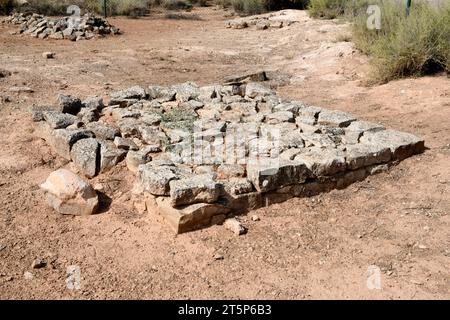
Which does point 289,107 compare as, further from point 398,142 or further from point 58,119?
point 58,119

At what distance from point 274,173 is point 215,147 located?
0.89 metres

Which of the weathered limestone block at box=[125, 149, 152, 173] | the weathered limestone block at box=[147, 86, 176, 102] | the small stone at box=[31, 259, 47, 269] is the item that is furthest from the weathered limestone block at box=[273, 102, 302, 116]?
the small stone at box=[31, 259, 47, 269]

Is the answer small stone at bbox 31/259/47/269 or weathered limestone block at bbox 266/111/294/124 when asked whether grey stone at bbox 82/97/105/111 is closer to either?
weathered limestone block at bbox 266/111/294/124

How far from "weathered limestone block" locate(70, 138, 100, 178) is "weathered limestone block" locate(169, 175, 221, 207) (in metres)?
1.12

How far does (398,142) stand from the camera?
5047mm

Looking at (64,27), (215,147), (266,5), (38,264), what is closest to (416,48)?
(215,147)

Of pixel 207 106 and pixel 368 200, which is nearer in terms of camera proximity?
pixel 368 200

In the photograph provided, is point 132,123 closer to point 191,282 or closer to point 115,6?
point 191,282

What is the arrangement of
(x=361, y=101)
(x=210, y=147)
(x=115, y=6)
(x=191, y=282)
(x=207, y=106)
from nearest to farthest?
(x=191, y=282)
(x=210, y=147)
(x=207, y=106)
(x=361, y=101)
(x=115, y=6)

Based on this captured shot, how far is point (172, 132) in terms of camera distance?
5.18 metres

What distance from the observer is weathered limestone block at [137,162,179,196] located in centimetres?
392

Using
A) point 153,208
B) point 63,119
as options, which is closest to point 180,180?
point 153,208

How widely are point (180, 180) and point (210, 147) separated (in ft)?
3.15
